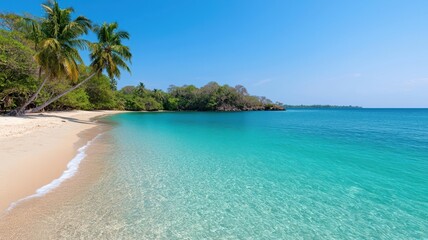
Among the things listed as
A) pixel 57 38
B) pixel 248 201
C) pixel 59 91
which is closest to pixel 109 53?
pixel 57 38

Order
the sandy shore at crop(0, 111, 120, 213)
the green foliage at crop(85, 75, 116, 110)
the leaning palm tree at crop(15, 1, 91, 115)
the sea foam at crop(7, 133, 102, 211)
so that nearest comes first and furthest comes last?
the sea foam at crop(7, 133, 102, 211)
the sandy shore at crop(0, 111, 120, 213)
the leaning palm tree at crop(15, 1, 91, 115)
the green foliage at crop(85, 75, 116, 110)

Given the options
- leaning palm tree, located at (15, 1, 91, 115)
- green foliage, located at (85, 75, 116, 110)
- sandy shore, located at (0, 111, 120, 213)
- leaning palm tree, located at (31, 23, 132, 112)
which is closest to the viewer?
sandy shore, located at (0, 111, 120, 213)

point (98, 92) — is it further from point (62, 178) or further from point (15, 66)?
point (62, 178)

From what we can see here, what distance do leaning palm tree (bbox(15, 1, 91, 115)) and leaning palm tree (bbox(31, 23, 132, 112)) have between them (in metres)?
2.83

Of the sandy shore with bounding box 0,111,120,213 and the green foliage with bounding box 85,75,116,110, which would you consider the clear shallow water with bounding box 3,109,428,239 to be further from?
the green foliage with bounding box 85,75,116,110

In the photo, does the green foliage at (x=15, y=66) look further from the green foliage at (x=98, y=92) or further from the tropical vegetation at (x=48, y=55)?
the green foliage at (x=98, y=92)

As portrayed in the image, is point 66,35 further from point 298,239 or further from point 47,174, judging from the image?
point 298,239

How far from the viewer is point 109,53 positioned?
2267 centimetres

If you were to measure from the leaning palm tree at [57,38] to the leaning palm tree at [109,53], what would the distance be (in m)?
2.83

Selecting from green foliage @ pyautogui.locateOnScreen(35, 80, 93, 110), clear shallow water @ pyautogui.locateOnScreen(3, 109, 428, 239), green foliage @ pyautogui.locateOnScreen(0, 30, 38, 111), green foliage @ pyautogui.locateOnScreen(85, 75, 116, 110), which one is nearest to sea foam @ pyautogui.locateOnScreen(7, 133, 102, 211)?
clear shallow water @ pyautogui.locateOnScreen(3, 109, 428, 239)

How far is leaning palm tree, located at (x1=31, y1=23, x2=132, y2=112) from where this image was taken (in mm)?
22469

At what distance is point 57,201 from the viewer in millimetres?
4562

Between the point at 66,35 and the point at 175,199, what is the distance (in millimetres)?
20501

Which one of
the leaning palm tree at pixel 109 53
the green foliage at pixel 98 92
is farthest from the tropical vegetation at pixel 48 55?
the green foliage at pixel 98 92
